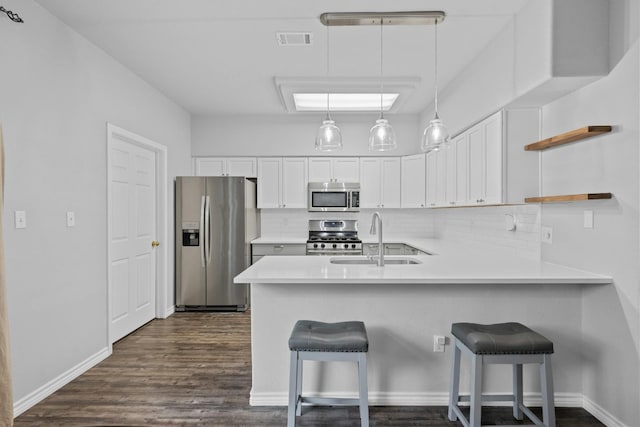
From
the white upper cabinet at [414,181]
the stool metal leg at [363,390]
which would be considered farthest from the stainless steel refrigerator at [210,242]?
the stool metal leg at [363,390]

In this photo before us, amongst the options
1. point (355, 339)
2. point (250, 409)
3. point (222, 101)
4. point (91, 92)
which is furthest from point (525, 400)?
point (222, 101)

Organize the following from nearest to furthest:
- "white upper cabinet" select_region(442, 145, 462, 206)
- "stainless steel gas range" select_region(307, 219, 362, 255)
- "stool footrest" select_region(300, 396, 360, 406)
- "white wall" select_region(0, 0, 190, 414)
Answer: "stool footrest" select_region(300, 396, 360, 406) < "white wall" select_region(0, 0, 190, 414) < "white upper cabinet" select_region(442, 145, 462, 206) < "stainless steel gas range" select_region(307, 219, 362, 255)

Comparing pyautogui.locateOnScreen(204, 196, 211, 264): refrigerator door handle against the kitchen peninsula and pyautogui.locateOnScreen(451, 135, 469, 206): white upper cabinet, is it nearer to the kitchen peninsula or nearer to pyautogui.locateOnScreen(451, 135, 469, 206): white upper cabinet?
the kitchen peninsula

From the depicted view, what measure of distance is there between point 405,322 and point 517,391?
2.46 ft

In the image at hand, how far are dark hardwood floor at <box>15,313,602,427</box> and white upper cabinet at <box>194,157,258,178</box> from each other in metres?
2.60

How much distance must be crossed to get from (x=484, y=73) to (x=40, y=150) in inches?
134

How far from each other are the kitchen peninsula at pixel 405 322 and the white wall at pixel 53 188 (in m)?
1.42

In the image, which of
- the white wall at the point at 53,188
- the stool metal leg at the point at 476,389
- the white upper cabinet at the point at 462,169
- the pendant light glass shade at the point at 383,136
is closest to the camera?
the stool metal leg at the point at 476,389

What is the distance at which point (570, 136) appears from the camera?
2389mm

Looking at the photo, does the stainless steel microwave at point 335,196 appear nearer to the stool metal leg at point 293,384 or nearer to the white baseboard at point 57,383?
the white baseboard at point 57,383

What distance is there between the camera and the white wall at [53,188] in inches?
95.6

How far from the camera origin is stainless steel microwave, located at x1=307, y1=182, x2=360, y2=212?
5.47 metres

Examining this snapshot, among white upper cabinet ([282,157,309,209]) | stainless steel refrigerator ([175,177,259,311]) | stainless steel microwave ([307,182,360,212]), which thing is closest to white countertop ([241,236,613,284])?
stainless steel refrigerator ([175,177,259,311])

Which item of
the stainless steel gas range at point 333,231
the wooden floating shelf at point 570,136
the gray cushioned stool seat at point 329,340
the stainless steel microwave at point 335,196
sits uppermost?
the wooden floating shelf at point 570,136
